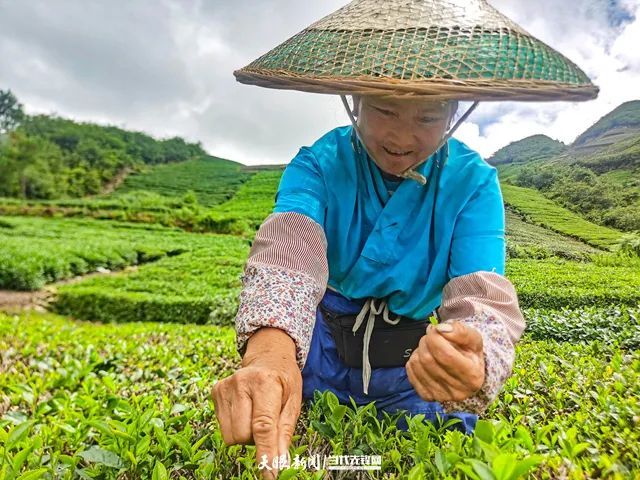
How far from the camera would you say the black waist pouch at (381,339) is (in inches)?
64.0

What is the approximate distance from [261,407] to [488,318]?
52 cm

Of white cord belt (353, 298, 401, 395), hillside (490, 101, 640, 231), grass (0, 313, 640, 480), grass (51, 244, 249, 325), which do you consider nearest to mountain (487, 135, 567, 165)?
hillside (490, 101, 640, 231)

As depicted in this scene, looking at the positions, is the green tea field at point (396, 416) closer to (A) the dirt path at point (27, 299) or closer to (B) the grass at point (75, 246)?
(A) the dirt path at point (27, 299)

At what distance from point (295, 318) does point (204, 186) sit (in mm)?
15383

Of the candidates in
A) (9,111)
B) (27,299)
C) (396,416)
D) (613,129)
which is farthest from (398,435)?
(9,111)

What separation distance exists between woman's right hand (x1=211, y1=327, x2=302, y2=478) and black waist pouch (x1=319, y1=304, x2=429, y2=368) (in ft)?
2.06

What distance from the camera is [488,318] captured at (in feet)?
3.64

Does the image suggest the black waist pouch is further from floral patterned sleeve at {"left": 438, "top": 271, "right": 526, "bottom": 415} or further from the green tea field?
floral patterned sleeve at {"left": 438, "top": 271, "right": 526, "bottom": 415}

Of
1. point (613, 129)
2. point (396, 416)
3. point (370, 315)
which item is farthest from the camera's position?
point (613, 129)

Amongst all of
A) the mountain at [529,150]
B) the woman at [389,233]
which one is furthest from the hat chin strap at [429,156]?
the mountain at [529,150]

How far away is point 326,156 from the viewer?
146 centimetres

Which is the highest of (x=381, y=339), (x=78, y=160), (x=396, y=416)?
(x=78, y=160)

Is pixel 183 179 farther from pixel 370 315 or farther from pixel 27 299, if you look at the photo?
pixel 370 315

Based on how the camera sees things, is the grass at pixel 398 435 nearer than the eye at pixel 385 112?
Yes
